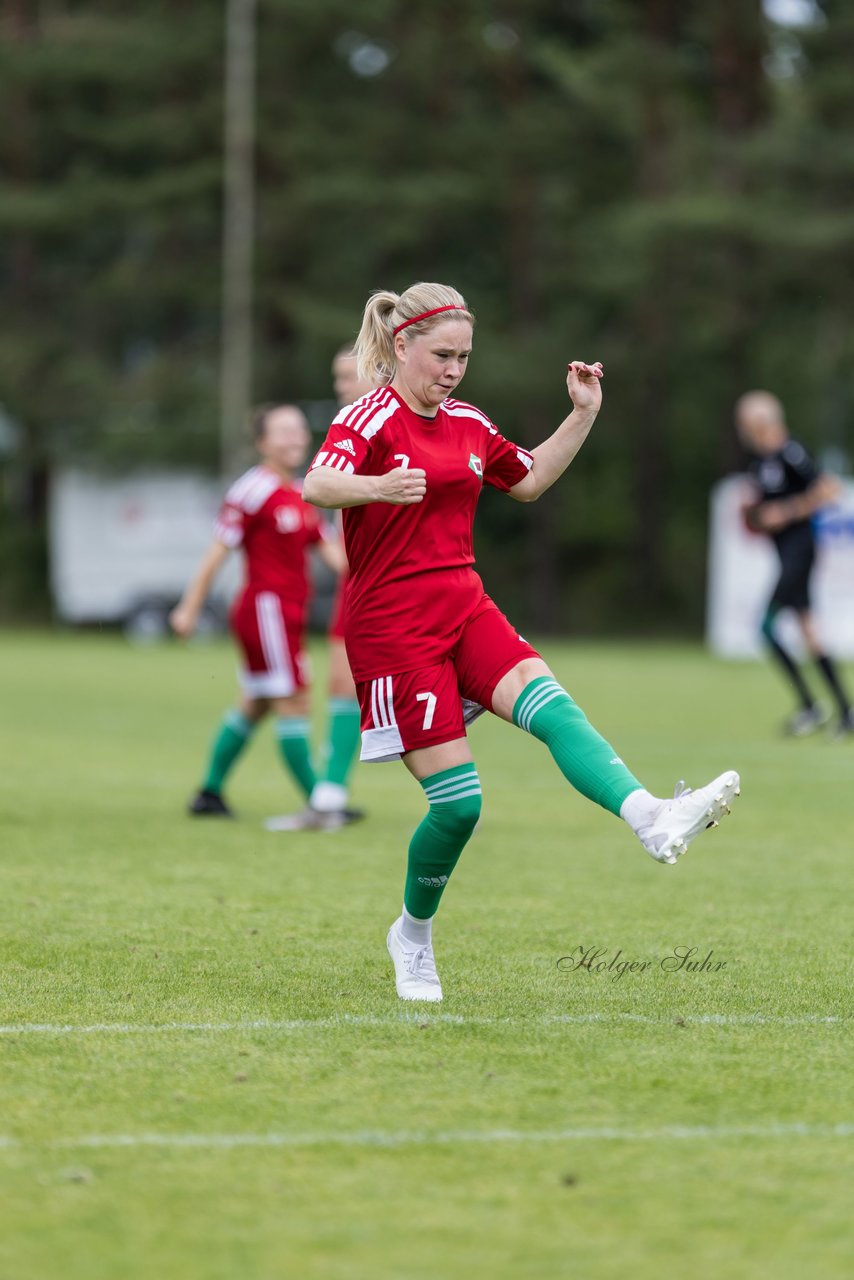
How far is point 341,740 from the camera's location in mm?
9297

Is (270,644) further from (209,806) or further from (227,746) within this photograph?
(209,806)

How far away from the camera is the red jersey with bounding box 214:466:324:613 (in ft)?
30.3

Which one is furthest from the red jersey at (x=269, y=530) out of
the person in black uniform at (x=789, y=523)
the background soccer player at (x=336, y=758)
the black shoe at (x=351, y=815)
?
the person in black uniform at (x=789, y=523)

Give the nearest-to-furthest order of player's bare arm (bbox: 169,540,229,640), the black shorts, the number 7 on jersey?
the number 7 on jersey
player's bare arm (bbox: 169,540,229,640)
the black shorts

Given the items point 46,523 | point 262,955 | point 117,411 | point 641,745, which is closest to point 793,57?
point 117,411

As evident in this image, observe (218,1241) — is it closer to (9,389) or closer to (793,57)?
(793,57)

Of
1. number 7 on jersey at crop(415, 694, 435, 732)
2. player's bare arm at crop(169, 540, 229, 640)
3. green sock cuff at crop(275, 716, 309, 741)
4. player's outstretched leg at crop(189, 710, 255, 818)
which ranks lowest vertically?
player's outstretched leg at crop(189, 710, 255, 818)

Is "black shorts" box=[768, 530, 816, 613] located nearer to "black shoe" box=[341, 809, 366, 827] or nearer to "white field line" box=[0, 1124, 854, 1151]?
"black shoe" box=[341, 809, 366, 827]

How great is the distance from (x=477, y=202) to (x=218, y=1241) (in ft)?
109

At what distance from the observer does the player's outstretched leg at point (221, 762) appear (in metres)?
9.45

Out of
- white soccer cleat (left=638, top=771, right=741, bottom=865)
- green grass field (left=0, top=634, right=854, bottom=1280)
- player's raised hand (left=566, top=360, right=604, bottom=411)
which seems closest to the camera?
green grass field (left=0, top=634, right=854, bottom=1280)

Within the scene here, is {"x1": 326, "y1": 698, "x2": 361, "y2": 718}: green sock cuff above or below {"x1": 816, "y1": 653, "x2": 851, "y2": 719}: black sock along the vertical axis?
above

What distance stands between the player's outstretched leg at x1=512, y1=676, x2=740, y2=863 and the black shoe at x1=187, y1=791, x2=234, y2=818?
4.58 meters
